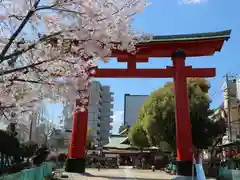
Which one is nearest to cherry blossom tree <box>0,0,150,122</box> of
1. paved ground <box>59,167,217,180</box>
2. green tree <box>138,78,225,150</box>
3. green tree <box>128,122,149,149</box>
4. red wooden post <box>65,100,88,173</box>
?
paved ground <box>59,167,217,180</box>

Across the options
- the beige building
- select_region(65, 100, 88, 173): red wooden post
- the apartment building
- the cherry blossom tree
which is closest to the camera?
the cherry blossom tree

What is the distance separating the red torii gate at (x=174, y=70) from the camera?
1865 cm

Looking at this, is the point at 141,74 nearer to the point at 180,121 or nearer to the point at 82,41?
the point at 180,121

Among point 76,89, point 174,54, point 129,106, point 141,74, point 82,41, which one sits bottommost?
point 76,89

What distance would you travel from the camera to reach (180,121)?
18359mm

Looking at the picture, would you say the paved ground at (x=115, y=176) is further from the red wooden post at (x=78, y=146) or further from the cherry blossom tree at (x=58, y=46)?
the cherry blossom tree at (x=58, y=46)

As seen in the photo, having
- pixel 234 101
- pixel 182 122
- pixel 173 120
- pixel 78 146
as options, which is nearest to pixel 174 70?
pixel 182 122

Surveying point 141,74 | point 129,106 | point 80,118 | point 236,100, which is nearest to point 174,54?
point 141,74

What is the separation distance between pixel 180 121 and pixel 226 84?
13.8m

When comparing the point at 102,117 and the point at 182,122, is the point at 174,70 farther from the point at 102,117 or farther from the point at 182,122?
the point at 102,117

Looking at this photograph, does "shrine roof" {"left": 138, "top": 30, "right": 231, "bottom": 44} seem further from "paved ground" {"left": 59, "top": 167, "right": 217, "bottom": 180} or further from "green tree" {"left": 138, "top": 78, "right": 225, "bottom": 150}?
"paved ground" {"left": 59, "top": 167, "right": 217, "bottom": 180}

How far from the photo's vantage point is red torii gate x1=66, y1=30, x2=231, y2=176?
18.7m

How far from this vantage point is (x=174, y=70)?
19.5m

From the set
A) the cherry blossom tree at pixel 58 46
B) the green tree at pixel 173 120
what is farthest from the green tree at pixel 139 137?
the cherry blossom tree at pixel 58 46
